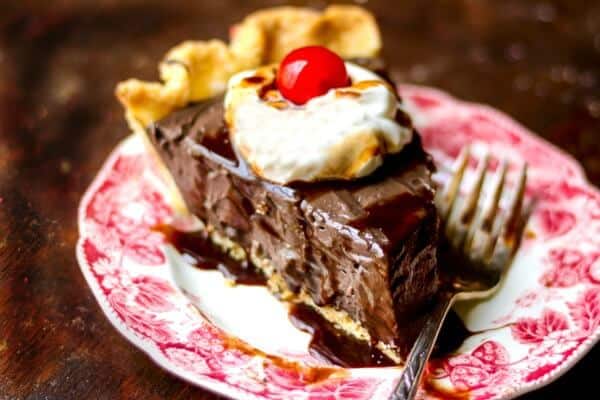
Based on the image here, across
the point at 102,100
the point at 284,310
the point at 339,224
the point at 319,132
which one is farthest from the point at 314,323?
the point at 102,100

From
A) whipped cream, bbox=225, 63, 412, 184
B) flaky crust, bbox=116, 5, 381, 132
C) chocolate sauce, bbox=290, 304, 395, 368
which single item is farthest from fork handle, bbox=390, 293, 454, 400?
flaky crust, bbox=116, 5, 381, 132

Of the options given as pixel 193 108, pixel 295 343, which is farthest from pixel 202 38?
pixel 295 343

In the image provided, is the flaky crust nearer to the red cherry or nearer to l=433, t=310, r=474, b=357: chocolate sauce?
the red cherry

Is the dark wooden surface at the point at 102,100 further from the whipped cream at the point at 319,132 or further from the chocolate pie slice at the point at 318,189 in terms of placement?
the whipped cream at the point at 319,132

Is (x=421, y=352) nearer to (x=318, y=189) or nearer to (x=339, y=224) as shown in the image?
(x=339, y=224)

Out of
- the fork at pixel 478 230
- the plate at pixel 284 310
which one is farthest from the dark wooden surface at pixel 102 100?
the fork at pixel 478 230

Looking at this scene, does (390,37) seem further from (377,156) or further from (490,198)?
(377,156)
